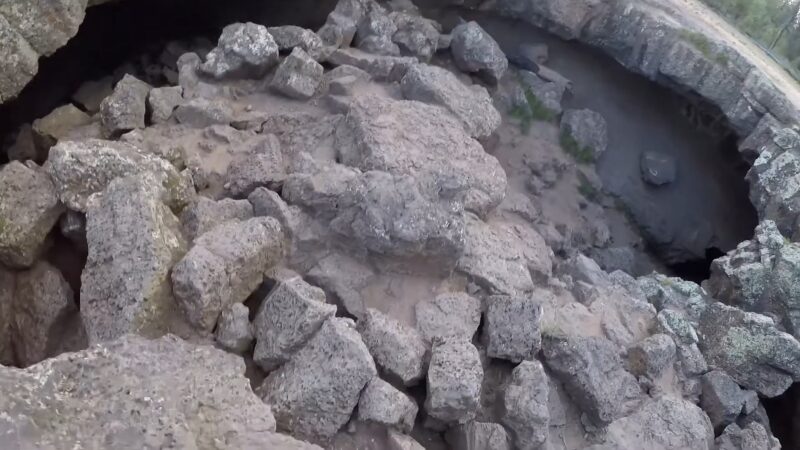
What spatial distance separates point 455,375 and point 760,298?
7.35 feet

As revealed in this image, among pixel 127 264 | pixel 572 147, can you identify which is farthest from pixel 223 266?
pixel 572 147

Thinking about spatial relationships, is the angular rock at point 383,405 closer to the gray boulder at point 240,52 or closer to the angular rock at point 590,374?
the angular rock at point 590,374

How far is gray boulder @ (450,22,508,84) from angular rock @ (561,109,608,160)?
2.75 feet

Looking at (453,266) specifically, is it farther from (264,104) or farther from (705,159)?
(705,159)

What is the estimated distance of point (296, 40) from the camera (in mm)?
4629

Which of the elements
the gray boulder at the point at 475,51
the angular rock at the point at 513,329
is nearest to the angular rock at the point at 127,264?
the angular rock at the point at 513,329

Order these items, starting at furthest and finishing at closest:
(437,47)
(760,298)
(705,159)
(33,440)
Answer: (705,159), (437,47), (760,298), (33,440)

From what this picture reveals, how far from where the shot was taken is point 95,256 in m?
2.99

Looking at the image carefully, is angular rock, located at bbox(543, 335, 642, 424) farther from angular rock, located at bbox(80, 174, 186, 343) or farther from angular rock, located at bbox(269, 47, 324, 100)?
angular rock, located at bbox(269, 47, 324, 100)

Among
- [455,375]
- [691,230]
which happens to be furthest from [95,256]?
[691,230]

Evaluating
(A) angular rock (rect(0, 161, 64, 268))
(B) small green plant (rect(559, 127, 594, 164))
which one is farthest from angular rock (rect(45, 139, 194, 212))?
(B) small green plant (rect(559, 127, 594, 164))

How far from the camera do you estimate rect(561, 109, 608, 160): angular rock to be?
5.91 metres

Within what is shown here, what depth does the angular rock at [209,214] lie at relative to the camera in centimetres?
332

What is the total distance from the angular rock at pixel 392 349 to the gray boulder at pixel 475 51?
263 centimetres
